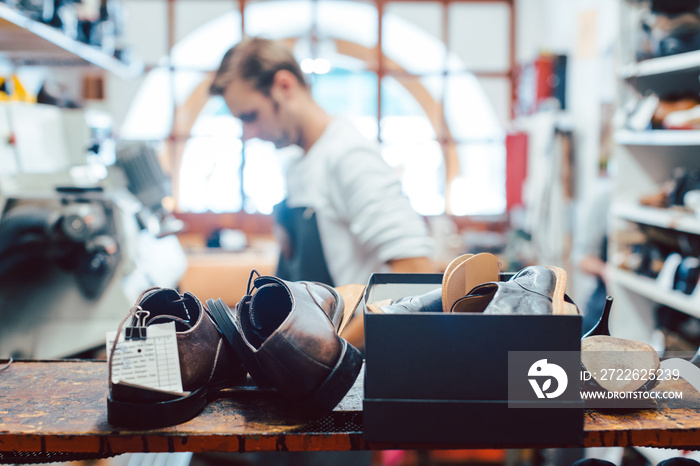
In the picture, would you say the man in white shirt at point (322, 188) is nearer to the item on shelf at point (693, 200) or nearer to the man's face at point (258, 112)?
the man's face at point (258, 112)

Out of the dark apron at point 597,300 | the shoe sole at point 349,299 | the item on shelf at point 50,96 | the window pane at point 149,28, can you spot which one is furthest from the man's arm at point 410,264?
the window pane at point 149,28

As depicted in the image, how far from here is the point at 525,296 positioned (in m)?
0.70

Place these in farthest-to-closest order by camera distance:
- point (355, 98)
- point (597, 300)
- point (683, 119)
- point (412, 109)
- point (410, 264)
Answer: point (412, 109), point (355, 98), point (597, 300), point (683, 119), point (410, 264)

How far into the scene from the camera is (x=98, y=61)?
84.9 inches

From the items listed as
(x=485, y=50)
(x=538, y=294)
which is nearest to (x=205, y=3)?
(x=485, y=50)

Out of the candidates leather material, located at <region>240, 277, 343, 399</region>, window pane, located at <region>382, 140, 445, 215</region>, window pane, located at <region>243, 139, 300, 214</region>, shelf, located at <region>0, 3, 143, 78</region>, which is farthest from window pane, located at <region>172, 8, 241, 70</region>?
leather material, located at <region>240, 277, 343, 399</region>

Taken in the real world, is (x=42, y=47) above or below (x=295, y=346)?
above

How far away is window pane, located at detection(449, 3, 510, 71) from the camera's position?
212 inches

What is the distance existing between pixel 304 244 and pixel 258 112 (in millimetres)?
431

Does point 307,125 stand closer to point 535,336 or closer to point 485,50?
point 535,336

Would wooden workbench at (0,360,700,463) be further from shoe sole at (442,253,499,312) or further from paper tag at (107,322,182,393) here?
shoe sole at (442,253,499,312)

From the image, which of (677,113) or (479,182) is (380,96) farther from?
(677,113)

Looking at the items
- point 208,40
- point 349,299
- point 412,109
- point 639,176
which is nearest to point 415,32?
point 412,109

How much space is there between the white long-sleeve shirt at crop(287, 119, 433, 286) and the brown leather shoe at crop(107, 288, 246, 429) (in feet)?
2.36
